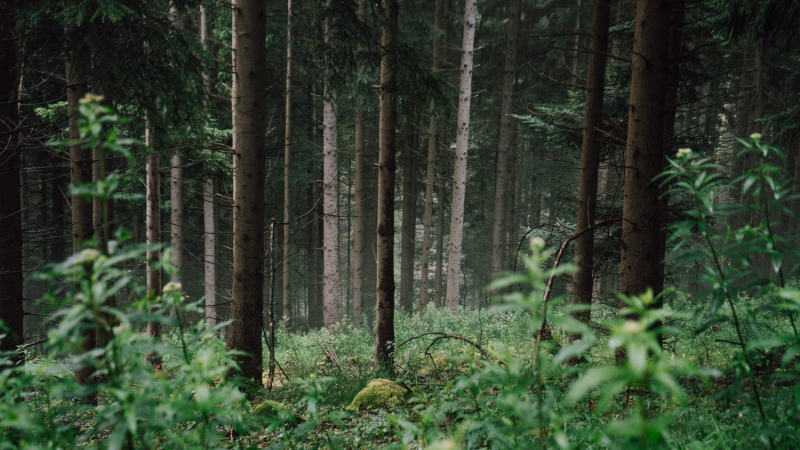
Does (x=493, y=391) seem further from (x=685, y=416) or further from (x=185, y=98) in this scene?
(x=185, y=98)

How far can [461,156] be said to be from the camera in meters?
12.4

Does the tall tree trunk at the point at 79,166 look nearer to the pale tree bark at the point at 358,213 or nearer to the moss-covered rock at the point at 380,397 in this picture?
the moss-covered rock at the point at 380,397

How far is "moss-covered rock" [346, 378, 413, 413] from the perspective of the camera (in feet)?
13.6

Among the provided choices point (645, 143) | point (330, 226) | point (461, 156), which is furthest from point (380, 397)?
point (461, 156)

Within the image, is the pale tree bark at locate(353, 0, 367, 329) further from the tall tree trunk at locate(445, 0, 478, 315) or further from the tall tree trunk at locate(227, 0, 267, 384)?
the tall tree trunk at locate(227, 0, 267, 384)

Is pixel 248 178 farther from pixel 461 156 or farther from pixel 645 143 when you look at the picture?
pixel 461 156

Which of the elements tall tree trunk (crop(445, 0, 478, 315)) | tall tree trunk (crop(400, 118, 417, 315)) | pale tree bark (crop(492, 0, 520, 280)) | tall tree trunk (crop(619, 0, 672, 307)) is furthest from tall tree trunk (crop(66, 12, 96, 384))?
tall tree trunk (crop(400, 118, 417, 315))

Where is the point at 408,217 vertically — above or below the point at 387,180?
below

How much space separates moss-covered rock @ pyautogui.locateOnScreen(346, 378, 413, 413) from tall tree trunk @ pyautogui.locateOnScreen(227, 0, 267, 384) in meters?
1.53

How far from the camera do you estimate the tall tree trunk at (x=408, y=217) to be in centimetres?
1820

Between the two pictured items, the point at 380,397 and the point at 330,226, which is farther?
the point at 330,226

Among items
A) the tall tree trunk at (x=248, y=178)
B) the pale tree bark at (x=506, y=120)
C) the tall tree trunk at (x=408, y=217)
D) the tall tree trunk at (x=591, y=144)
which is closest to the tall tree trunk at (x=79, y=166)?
the tall tree trunk at (x=248, y=178)

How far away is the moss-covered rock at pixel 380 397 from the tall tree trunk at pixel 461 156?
813cm

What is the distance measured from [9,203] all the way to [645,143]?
8006 millimetres
